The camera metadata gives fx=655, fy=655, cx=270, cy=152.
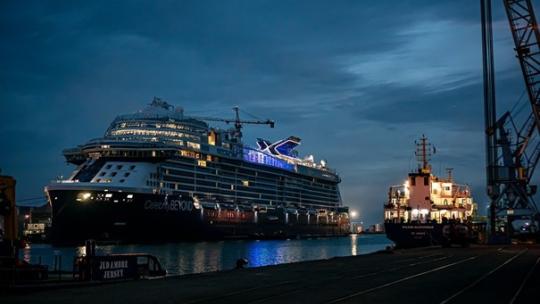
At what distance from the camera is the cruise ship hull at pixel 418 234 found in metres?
64.0

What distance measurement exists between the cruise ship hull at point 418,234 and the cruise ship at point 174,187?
105 ft

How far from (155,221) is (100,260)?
59.0m

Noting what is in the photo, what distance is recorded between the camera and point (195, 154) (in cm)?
9688

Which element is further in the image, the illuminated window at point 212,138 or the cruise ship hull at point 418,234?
the illuminated window at point 212,138

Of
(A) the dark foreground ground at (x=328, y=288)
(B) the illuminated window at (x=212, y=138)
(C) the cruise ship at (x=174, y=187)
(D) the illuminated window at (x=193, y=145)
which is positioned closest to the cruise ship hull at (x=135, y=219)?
(C) the cruise ship at (x=174, y=187)

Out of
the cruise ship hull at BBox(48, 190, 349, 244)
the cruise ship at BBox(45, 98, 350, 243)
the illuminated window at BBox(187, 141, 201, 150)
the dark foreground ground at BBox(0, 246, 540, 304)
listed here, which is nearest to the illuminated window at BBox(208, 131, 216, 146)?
the cruise ship at BBox(45, 98, 350, 243)

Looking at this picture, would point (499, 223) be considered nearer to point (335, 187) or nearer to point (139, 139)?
point (139, 139)

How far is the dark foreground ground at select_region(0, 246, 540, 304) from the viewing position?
59.4ft

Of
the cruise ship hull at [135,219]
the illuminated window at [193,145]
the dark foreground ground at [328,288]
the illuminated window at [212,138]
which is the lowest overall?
the dark foreground ground at [328,288]

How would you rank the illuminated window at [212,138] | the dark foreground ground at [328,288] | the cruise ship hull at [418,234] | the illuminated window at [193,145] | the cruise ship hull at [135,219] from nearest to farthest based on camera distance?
the dark foreground ground at [328,288]
the cruise ship hull at [418,234]
the cruise ship hull at [135,219]
the illuminated window at [193,145]
the illuminated window at [212,138]

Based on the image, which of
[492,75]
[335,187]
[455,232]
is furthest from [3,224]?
[335,187]

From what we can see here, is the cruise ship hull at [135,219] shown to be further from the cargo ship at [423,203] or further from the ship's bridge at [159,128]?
the cargo ship at [423,203]

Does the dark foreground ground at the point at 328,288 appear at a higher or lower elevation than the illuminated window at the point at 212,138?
lower

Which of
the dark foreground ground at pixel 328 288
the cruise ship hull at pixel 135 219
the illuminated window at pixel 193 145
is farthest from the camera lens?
the illuminated window at pixel 193 145
